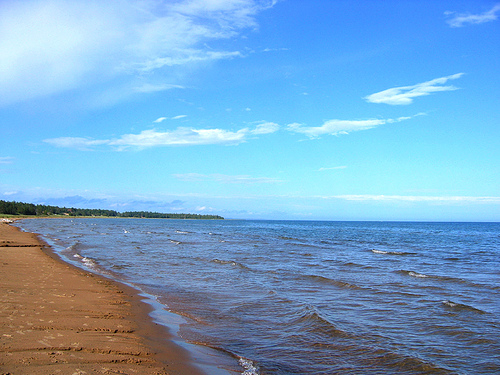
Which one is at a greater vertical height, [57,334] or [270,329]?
[57,334]

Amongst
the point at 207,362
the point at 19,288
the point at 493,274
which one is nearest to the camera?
the point at 207,362

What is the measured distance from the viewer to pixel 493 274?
21.4 metres

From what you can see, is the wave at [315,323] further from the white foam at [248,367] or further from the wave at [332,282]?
the wave at [332,282]

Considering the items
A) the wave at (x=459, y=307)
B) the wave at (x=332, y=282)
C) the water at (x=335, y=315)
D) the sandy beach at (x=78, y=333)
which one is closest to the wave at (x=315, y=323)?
the water at (x=335, y=315)

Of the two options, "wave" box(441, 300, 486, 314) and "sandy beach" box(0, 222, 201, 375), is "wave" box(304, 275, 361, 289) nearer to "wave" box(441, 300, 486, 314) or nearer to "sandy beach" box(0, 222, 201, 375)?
"wave" box(441, 300, 486, 314)

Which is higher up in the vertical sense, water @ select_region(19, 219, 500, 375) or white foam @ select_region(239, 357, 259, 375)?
white foam @ select_region(239, 357, 259, 375)

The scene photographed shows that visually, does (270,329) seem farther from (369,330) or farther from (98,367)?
(98,367)

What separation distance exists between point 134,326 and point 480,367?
856 cm

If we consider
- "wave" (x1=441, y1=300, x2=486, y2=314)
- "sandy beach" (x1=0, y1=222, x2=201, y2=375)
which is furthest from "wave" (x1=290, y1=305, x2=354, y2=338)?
"wave" (x1=441, y1=300, x2=486, y2=314)

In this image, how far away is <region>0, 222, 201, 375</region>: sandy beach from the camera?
20.9 feet

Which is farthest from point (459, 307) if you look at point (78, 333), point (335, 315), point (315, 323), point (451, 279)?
point (78, 333)

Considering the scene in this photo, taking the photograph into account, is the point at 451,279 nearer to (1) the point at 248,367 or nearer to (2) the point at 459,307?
(2) the point at 459,307

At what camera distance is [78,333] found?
8094mm

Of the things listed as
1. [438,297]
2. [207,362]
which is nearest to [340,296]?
[438,297]
